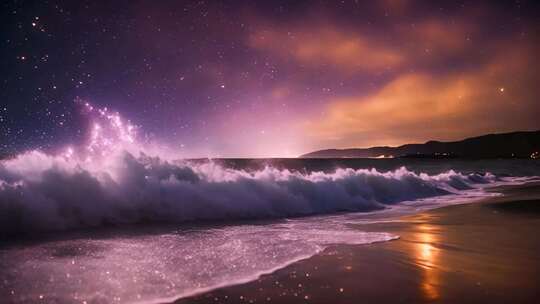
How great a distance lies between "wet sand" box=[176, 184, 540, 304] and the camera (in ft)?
11.9

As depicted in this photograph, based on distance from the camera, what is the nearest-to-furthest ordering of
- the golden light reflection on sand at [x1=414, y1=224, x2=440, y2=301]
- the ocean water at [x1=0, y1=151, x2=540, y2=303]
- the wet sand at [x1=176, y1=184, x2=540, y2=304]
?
the wet sand at [x1=176, y1=184, x2=540, y2=304] → the golden light reflection on sand at [x1=414, y1=224, x2=440, y2=301] → the ocean water at [x1=0, y1=151, x2=540, y2=303]

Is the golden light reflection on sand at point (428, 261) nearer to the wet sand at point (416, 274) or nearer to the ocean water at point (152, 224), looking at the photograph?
the wet sand at point (416, 274)

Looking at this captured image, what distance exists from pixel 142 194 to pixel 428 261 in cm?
758

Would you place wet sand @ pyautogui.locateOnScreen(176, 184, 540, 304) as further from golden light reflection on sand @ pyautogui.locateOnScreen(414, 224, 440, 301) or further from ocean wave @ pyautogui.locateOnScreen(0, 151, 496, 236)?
ocean wave @ pyautogui.locateOnScreen(0, 151, 496, 236)

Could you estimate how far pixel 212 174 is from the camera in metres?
12.6

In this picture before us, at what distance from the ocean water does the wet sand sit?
1.42ft

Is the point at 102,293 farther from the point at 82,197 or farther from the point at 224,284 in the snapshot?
the point at 82,197

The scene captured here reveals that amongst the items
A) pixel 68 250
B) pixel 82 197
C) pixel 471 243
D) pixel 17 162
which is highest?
pixel 17 162

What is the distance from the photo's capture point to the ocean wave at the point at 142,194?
27.8ft

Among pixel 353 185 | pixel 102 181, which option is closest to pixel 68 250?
pixel 102 181

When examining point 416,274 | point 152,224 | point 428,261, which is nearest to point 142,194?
point 152,224

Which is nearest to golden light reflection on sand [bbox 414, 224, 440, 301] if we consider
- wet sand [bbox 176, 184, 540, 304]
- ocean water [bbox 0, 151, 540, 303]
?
wet sand [bbox 176, 184, 540, 304]

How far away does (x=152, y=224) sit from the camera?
356 inches

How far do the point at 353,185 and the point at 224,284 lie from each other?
480 inches
